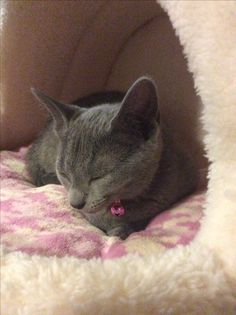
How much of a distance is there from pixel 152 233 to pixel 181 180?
0.92ft

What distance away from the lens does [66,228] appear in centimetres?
108

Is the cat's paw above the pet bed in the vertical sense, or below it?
below

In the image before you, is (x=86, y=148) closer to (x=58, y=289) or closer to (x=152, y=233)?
(x=152, y=233)

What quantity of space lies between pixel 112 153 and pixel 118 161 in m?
0.02

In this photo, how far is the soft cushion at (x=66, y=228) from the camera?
98 cm

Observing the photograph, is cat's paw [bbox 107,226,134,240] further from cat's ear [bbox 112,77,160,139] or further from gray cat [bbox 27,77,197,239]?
cat's ear [bbox 112,77,160,139]

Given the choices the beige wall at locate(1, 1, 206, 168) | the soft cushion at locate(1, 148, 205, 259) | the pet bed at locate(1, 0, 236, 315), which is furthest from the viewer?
the beige wall at locate(1, 1, 206, 168)

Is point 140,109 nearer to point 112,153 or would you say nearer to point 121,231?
point 112,153

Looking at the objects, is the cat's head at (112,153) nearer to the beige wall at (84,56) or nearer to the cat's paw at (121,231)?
the cat's paw at (121,231)

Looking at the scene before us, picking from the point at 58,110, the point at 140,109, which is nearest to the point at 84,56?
the point at 58,110

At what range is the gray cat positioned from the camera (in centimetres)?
105

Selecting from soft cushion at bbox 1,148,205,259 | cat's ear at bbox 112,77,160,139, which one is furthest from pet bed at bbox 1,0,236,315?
cat's ear at bbox 112,77,160,139

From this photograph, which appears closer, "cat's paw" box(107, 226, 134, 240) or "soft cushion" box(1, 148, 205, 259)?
"soft cushion" box(1, 148, 205, 259)

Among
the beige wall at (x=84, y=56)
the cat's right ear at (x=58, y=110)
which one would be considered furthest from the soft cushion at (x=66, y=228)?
the beige wall at (x=84, y=56)
